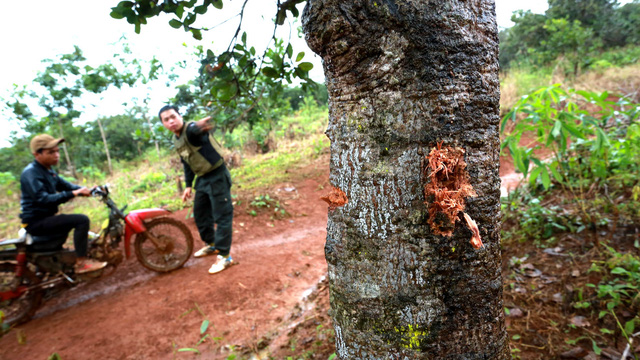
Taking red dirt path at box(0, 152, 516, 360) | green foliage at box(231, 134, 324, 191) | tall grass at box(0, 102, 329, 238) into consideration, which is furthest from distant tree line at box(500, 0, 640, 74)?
red dirt path at box(0, 152, 516, 360)

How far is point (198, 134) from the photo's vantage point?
3.71m

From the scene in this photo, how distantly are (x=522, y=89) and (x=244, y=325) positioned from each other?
12042mm

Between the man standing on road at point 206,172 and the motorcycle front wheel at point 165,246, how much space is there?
13.8 inches

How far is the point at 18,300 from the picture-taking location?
342 cm

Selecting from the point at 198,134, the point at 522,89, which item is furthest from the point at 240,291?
the point at 522,89

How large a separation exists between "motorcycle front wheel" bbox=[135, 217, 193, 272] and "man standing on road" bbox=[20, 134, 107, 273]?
2.27 feet

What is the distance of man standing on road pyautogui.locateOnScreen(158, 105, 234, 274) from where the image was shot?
3756mm

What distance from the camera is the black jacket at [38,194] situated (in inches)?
129

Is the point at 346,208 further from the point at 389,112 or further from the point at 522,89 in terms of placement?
the point at 522,89

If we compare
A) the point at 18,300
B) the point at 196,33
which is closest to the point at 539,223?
the point at 196,33

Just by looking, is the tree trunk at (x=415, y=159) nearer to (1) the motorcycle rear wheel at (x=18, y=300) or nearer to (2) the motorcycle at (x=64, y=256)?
(2) the motorcycle at (x=64, y=256)

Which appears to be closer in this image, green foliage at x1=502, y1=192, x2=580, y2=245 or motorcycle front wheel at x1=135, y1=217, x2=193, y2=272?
green foliage at x1=502, y1=192, x2=580, y2=245

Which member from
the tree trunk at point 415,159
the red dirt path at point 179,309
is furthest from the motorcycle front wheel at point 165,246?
the tree trunk at point 415,159

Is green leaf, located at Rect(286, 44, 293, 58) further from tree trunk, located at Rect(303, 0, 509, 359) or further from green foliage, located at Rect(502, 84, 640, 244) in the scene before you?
green foliage, located at Rect(502, 84, 640, 244)
